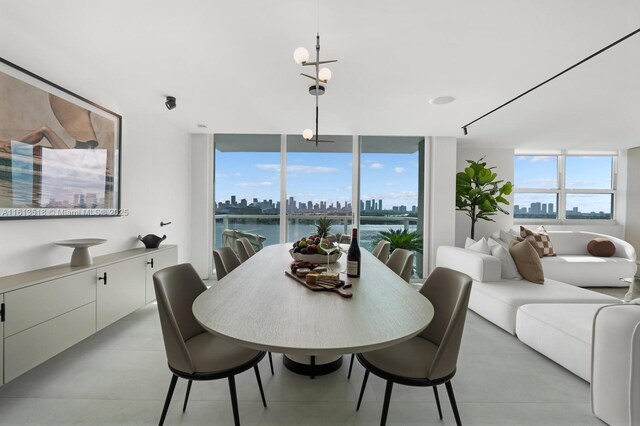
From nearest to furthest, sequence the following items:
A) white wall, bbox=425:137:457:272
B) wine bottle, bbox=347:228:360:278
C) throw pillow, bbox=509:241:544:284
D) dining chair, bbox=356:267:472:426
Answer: dining chair, bbox=356:267:472:426 < wine bottle, bbox=347:228:360:278 < throw pillow, bbox=509:241:544:284 < white wall, bbox=425:137:457:272

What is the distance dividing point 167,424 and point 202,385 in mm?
358

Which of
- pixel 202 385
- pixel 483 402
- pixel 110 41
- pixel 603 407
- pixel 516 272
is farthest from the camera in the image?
pixel 516 272

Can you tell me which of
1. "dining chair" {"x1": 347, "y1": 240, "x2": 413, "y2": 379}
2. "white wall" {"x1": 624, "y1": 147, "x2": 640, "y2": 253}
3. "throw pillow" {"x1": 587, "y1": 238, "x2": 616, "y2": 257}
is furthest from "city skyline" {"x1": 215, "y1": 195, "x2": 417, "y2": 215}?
"white wall" {"x1": 624, "y1": 147, "x2": 640, "y2": 253}

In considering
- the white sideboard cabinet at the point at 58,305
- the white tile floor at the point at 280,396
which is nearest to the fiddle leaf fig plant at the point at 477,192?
the white tile floor at the point at 280,396

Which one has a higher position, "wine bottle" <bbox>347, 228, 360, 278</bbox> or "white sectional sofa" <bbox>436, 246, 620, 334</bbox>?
"wine bottle" <bbox>347, 228, 360, 278</bbox>

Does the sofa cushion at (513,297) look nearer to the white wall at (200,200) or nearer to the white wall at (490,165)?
the white wall at (490,165)

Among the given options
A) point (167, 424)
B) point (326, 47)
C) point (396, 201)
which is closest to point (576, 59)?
point (326, 47)

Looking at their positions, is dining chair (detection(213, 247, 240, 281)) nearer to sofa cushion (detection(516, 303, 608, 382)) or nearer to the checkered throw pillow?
sofa cushion (detection(516, 303, 608, 382))

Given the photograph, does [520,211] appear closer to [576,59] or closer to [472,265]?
[472,265]

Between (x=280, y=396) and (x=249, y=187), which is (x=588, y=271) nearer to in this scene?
(x=280, y=396)

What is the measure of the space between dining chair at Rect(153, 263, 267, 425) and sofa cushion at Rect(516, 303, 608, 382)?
218cm

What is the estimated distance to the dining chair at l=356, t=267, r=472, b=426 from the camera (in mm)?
1317

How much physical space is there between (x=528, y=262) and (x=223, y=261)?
10.5 ft

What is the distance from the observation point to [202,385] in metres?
2.01
